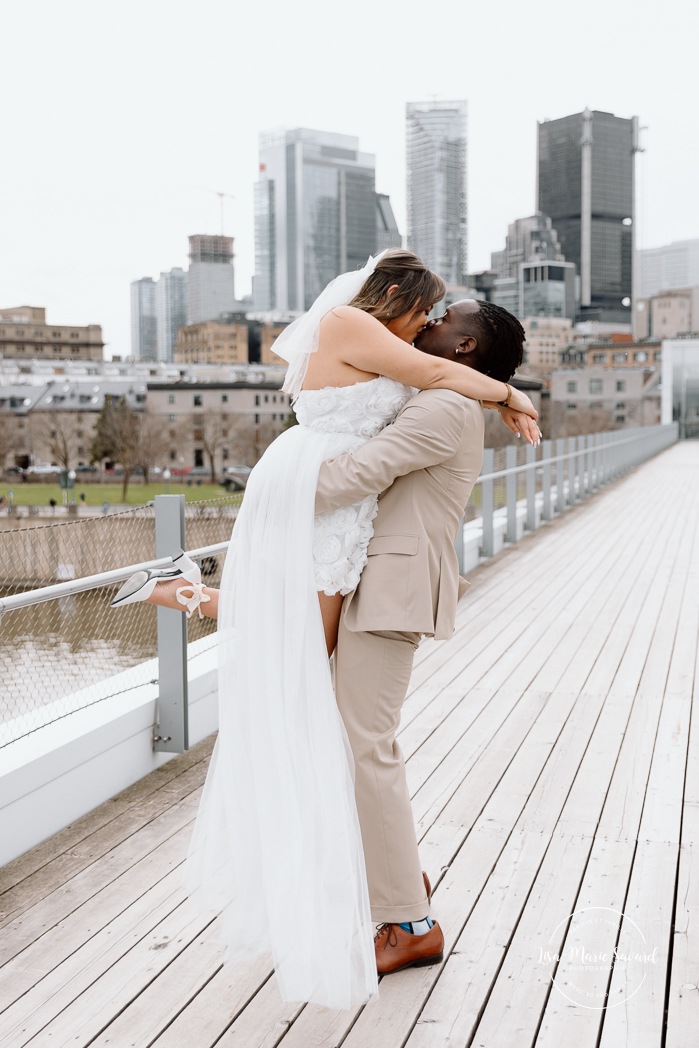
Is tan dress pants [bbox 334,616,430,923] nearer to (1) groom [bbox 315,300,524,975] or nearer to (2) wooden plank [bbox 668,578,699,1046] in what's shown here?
(1) groom [bbox 315,300,524,975]

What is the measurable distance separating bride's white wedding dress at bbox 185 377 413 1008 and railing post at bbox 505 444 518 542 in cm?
749

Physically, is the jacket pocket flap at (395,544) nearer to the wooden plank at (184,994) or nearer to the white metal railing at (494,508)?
the wooden plank at (184,994)

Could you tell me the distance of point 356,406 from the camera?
7.03 feet

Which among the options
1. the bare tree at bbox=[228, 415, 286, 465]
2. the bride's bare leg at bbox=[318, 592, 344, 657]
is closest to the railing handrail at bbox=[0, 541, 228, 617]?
the bride's bare leg at bbox=[318, 592, 344, 657]

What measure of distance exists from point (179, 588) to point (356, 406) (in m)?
0.68

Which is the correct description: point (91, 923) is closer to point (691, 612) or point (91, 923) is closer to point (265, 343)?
point (691, 612)

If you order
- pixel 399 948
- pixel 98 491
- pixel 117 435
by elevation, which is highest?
pixel 399 948

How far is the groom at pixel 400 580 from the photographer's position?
6.82ft

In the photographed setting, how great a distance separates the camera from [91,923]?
2467mm

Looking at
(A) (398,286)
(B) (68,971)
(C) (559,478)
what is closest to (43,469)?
(C) (559,478)

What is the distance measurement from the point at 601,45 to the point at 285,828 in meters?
222

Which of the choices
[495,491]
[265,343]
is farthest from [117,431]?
[495,491]

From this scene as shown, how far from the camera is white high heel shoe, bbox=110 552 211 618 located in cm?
248

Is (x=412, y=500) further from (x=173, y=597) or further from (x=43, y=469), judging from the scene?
(x=43, y=469)
